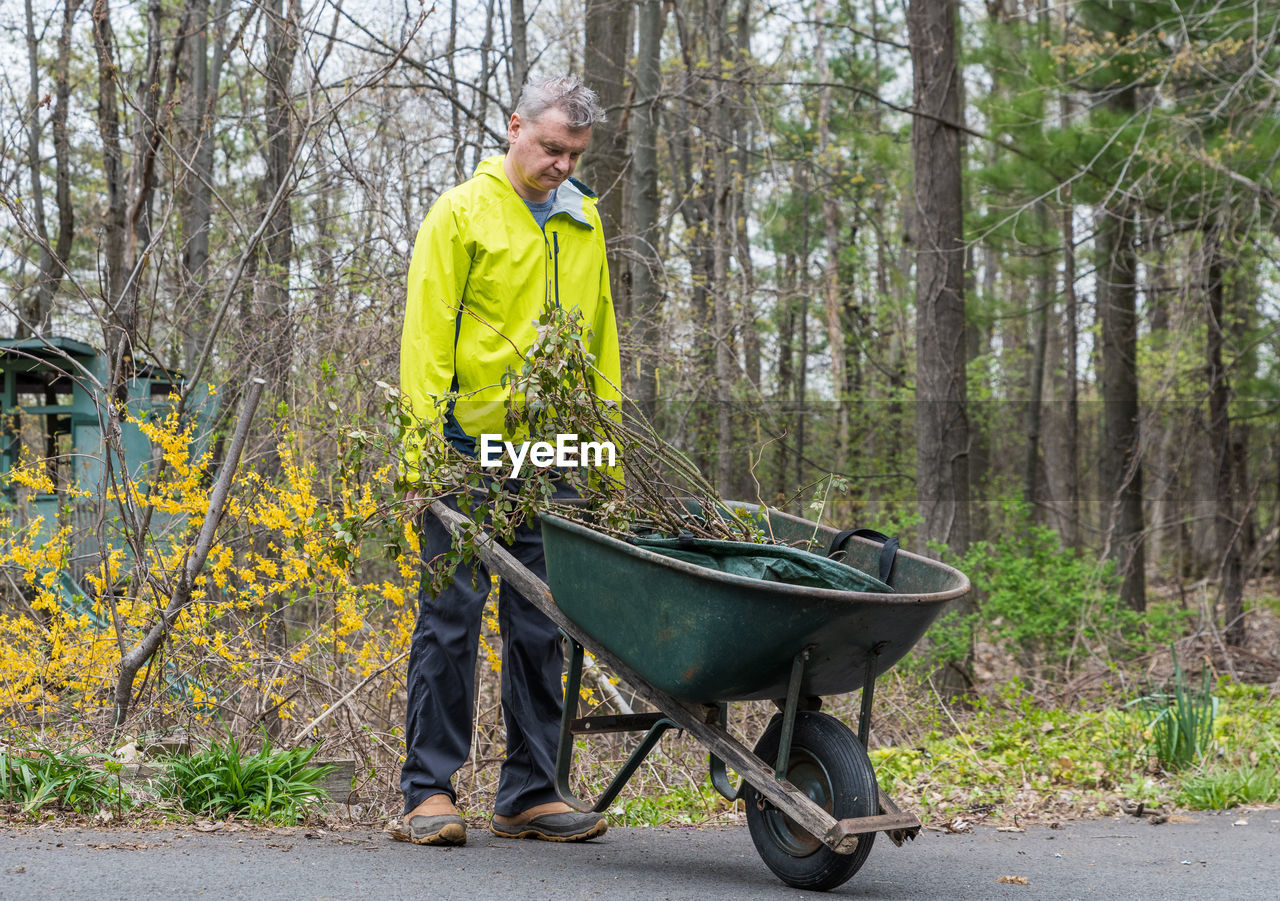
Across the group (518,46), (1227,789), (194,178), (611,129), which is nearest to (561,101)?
(1227,789)

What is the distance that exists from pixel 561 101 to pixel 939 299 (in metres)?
5.47

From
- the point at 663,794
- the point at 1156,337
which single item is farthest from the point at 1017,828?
the point at 1156,337

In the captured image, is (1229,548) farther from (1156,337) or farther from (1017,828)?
(1156,337)

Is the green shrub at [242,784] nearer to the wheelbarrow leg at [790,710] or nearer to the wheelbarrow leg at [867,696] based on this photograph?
the wheelbarrow leg at [790,710]

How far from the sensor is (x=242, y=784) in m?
3.59

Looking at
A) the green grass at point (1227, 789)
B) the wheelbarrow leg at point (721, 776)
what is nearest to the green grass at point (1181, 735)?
the green grass at point (1227, 789)

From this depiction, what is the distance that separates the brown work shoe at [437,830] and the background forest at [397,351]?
2.58ft

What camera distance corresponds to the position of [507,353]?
11.1ft

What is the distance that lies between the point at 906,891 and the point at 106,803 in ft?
7.42

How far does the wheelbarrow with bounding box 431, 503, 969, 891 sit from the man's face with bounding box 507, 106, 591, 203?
41.6 inches
